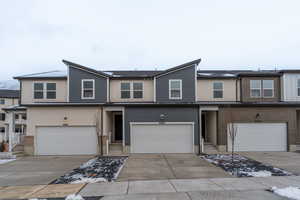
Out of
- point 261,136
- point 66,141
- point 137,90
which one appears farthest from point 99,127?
point 261,136

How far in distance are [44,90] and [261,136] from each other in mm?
17429

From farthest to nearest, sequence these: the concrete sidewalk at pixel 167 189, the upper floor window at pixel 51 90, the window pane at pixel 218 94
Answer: the window pane at pixel 218 94, the upper floor window at pixel 51 90, the concrete sidewalk at pixel 167 189

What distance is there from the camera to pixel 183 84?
54.2 ft

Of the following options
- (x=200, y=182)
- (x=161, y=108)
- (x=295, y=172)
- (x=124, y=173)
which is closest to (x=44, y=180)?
(x=124, y=173)

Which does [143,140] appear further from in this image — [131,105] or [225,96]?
[225,96]

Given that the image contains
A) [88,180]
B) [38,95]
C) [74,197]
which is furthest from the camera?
[38,95]

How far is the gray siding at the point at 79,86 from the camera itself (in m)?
16.3

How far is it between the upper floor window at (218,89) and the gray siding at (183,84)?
7.69 feet

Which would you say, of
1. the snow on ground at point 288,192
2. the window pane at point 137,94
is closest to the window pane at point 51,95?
the window pane at point 137,94

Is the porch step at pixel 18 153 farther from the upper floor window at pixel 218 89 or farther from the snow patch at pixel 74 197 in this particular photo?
the upper floor window at pixel 218 89

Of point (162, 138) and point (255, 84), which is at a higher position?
point (255, 84)

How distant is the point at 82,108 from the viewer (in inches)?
597

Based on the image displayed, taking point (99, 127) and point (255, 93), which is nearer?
point (99, 127)

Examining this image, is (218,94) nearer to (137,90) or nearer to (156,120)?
(156,120)
